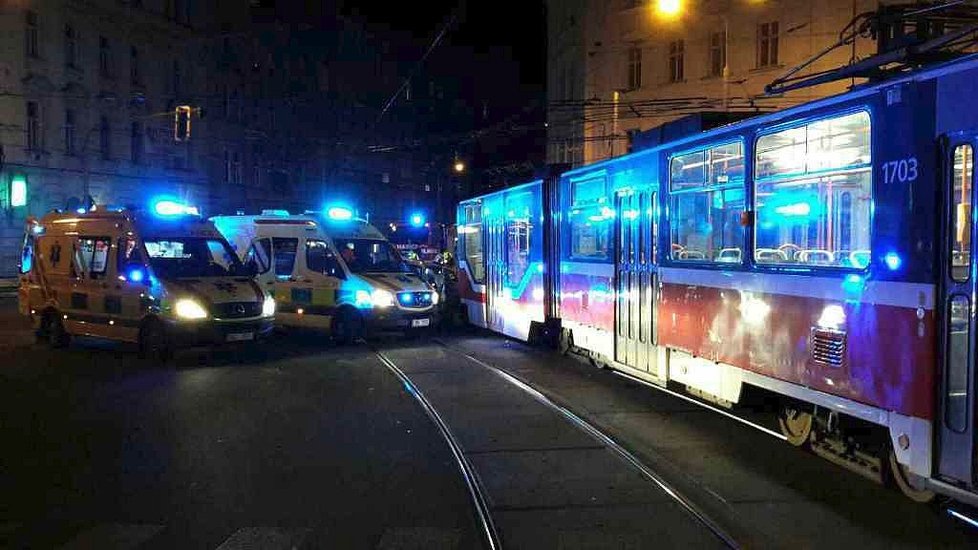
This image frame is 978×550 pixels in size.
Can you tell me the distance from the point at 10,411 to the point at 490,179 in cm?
6033

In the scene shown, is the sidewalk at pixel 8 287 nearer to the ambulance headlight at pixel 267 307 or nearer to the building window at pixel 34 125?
the building window at pixel 34 125

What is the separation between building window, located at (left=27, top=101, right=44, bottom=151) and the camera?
34906 mm

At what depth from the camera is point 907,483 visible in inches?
249

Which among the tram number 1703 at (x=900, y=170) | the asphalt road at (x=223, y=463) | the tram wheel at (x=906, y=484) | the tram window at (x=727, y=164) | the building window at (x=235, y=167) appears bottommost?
the asphalt road at (x=223, y=463)

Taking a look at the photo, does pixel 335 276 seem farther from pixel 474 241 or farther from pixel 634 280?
pixel 634 280

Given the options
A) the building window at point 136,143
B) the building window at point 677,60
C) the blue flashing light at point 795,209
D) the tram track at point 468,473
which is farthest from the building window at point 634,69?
the blue flashing light at point 795,209

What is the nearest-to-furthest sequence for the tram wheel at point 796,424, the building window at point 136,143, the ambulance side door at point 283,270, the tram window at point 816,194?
the tram window at point 816,194 → the tram wheel at point 796,424 → the ambulance side door at point 283,270 → the building window at point 136,143

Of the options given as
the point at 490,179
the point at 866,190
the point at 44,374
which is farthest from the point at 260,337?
the point at 490,179

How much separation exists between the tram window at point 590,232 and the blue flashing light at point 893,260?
5.86 m

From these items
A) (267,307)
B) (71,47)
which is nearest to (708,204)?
(267,307)

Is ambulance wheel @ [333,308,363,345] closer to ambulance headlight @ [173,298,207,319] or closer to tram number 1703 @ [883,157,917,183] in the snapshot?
ambulance headlight @ [173,298,207,319]

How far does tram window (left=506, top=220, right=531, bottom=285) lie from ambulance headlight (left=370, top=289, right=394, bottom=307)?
2426 mm

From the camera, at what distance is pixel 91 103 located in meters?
37.4

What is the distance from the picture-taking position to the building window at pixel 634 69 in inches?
1325
